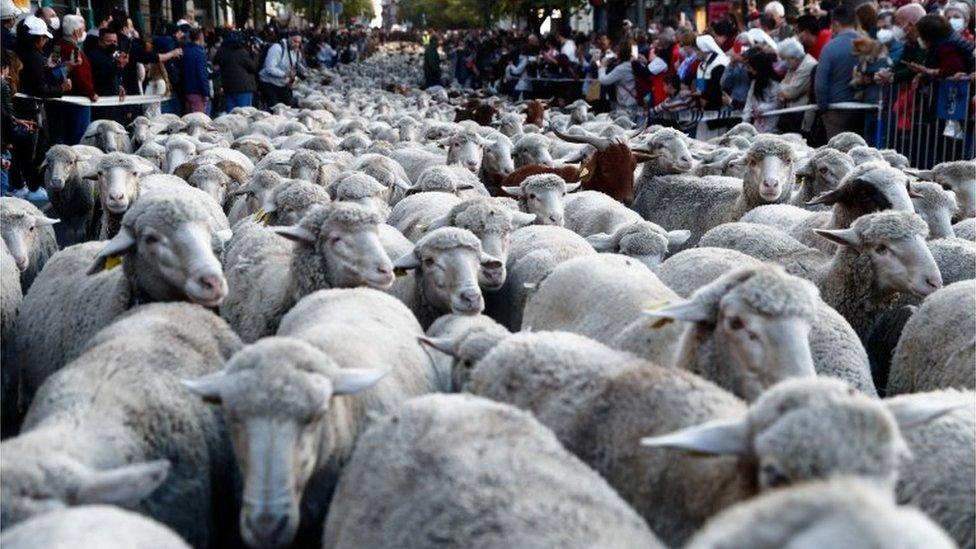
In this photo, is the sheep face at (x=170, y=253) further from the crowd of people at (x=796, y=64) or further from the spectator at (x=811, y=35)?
the spectator at (x=811, y=35)

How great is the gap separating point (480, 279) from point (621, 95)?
14.7 m

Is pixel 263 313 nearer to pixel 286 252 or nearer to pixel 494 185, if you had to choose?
pixel 286 252

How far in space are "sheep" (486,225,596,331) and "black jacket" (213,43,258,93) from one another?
13.1m

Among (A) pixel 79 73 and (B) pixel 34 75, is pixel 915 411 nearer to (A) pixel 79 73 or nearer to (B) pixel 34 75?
(B) pixel 34 75

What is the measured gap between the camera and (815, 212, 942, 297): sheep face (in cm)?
506

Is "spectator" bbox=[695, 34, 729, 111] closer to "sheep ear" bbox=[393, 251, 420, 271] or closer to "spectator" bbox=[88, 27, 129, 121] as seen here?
"spectator" bbox=[88, 27, 129, 121]

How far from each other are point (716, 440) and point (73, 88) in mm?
12917

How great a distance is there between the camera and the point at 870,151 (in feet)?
27.9

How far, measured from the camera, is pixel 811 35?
12.9m

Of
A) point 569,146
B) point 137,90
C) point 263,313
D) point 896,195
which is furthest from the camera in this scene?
point 137,90

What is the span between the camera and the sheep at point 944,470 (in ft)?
9.95

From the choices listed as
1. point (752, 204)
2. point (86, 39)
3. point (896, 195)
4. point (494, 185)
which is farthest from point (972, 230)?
point (86, 39)

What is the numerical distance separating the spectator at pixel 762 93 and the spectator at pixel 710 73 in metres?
1.29

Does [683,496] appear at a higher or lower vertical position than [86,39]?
lower
